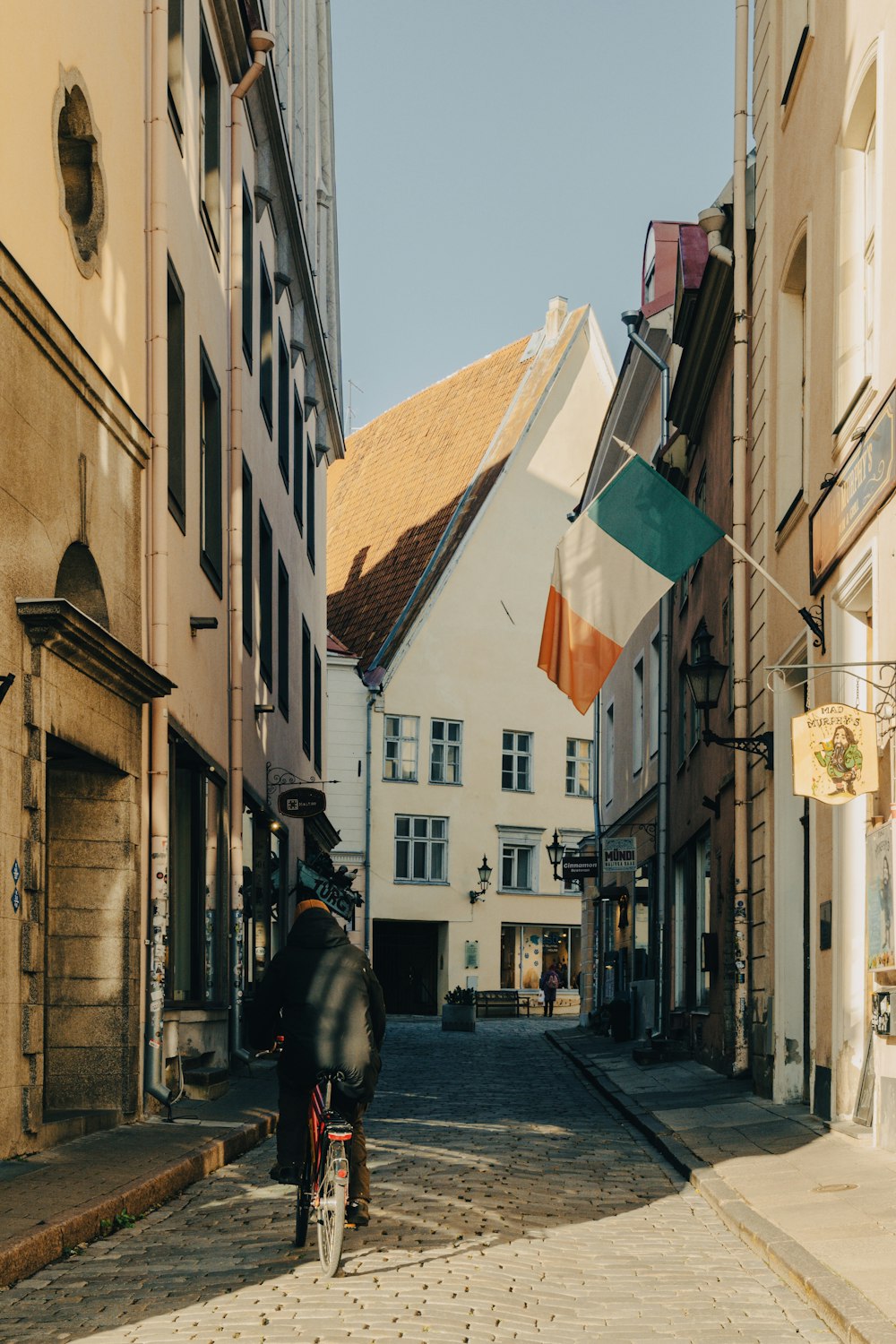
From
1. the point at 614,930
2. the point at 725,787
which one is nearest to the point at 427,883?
the point at 614,930

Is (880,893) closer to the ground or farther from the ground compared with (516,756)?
closer to the ground

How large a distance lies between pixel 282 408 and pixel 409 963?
887 inches

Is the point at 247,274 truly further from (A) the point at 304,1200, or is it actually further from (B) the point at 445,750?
(B) the point at 445,750

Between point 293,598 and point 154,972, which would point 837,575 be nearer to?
point 154,972

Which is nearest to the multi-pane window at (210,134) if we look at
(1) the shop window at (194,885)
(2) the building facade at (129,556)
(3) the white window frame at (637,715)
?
(2) the building facade at (129,556)

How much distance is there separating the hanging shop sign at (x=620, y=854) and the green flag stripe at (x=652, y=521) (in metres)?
10.9

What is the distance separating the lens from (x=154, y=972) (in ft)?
44.5

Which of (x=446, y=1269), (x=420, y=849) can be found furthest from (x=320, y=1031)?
(x=420, y=849)

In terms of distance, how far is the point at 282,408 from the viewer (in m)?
26.5

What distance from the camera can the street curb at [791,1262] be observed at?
19.7 ft

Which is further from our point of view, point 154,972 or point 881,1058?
point 154,972

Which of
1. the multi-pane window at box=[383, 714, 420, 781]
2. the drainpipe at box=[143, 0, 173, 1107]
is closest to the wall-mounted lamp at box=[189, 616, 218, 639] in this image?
the drainpipe at box=[143, 0, 173, 1107]

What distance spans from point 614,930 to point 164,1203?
80.5ft

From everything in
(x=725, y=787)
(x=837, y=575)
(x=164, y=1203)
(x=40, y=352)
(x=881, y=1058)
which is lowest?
(x=164, y=1203)
